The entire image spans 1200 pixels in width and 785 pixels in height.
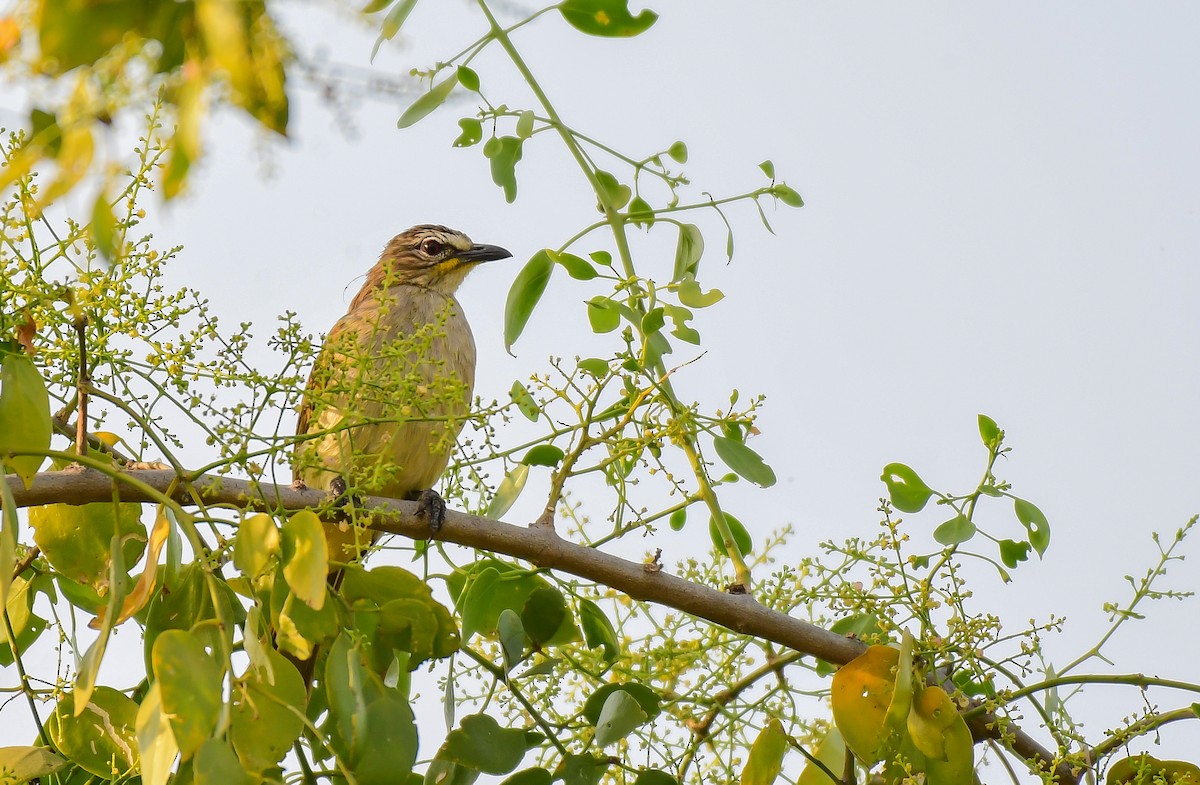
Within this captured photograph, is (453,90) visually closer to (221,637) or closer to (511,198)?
(511,198)

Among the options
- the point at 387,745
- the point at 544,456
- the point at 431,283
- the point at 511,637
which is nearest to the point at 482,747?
the point at 511,637

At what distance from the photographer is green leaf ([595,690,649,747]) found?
8.14 feet

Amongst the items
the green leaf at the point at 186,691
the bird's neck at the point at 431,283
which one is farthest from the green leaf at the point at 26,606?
the bird's neck at the point at 431,283

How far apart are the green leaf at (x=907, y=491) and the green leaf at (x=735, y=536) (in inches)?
17.8

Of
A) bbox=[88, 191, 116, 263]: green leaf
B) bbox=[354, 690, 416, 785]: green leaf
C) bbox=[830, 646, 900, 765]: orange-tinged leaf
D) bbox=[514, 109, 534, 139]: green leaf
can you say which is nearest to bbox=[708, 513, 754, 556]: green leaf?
bbox=[830, 646, 900, 765]: orange-tinged leaf

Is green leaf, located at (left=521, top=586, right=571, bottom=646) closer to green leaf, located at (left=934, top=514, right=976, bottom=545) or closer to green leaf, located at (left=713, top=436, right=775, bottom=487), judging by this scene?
green leaf, located at (left=713, top=436, right=775, bottom=487)

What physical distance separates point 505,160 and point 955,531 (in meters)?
1.39

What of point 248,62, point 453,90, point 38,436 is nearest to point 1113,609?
point 453,90

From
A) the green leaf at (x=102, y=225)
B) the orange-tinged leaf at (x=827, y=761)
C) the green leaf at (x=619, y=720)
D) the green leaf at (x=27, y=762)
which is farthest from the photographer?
the orange-tinged leaf at (x=827, y=761)

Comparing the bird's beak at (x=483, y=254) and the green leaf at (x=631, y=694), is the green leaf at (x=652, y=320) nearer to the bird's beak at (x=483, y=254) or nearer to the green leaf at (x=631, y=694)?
the green leaf at (x=631, y=694)

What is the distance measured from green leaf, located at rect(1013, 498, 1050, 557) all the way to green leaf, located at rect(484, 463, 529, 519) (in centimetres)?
117

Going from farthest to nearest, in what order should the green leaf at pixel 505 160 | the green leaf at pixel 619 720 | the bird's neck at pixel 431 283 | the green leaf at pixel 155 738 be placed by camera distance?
1. the bird's neck at pixel 431 283
2. the green leaf at pixel 505 160
3. the green leaf at pixel 619 720
4. the green leaf at pixel 155 738

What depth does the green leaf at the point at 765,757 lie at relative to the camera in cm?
268

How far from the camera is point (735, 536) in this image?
325 centimetres
